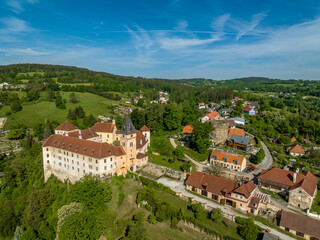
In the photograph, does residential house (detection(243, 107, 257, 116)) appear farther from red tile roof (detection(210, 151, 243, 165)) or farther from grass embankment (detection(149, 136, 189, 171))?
grass embankment (detection(149, 136, 189, 171))

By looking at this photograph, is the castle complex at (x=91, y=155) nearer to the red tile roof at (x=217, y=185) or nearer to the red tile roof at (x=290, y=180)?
the red tile roof at (x=217, y=185)

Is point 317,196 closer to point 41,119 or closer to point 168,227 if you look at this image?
point 168,227

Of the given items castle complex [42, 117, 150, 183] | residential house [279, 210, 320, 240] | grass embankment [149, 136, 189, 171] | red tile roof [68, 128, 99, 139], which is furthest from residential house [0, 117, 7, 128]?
residential house [279, 210, 320, 240]

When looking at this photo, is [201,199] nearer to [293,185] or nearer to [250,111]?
[293,185]

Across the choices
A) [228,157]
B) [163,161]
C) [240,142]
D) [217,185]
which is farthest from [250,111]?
[217,185]

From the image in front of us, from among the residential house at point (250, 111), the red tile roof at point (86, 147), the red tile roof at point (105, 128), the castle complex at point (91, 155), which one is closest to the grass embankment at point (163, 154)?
the castle complex at point (91, 155)

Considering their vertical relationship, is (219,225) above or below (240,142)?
below

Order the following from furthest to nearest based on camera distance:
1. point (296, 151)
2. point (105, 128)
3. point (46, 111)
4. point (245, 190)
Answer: point (46, 111)
point (296, 151)
point (105, 128)
point (245, 190)

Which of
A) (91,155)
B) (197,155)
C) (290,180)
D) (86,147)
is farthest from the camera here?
(197,155)
